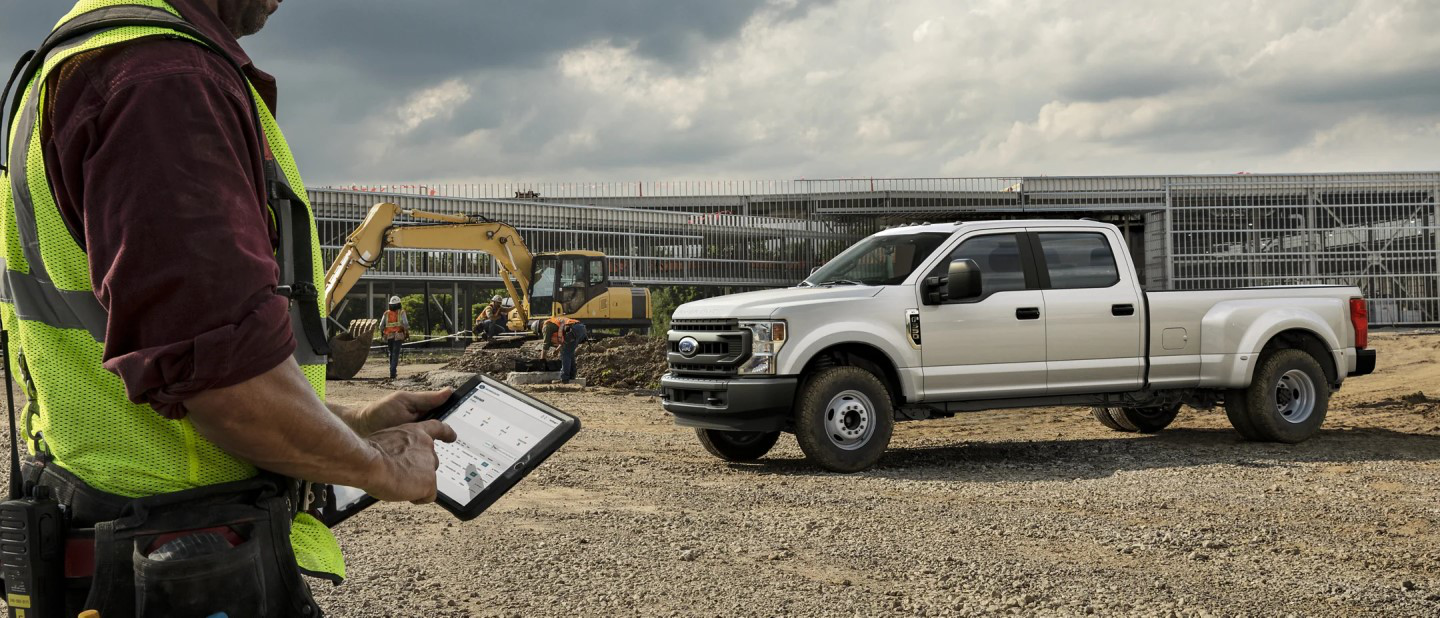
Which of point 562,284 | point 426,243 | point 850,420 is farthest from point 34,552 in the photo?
point 562,284

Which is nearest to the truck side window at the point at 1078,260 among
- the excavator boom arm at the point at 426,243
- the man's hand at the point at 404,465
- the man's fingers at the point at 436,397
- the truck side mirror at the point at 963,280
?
the truck side mirror at the point at 963,280

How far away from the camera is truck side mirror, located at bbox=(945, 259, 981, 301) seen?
9602mm

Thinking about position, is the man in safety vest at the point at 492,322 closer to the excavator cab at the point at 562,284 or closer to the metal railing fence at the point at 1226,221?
the excavator cab at the point at 562,284

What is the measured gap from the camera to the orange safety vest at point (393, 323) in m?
23.9

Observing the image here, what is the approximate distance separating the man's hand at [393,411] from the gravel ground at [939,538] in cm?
297

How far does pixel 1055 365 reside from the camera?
10.4m

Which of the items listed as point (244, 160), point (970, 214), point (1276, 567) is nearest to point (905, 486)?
point (1276, 567)

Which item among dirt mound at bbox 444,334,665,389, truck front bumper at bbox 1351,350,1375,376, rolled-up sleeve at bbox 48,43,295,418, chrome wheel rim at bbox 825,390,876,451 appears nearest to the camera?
rolled-up sleeve at bbox 48,43,295,418

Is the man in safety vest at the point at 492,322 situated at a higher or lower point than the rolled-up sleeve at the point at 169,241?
lower

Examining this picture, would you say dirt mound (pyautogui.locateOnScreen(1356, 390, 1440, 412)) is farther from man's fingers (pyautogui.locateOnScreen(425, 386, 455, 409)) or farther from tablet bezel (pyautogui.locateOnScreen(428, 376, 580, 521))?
man's fingers (pyautogui.locateOnScreen(425, 386, 455, 409))

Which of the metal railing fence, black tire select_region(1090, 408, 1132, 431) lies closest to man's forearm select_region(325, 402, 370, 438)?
black tire select_region(1090, 408, 1132, 431)

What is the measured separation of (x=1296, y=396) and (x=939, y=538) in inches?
261

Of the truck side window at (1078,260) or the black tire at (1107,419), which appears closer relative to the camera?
the truck side window at (1078,260)

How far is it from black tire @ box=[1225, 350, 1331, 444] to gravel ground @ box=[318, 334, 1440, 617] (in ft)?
0.72
